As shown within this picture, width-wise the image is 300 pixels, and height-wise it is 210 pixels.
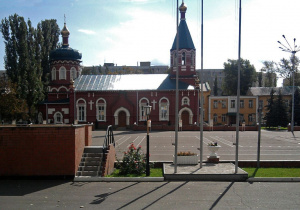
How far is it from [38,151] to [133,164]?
404cm

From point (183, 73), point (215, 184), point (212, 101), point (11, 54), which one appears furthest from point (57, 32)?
point (215, 184)

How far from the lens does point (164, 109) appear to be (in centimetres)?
4219

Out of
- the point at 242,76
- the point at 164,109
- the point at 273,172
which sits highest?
the point at 242,76

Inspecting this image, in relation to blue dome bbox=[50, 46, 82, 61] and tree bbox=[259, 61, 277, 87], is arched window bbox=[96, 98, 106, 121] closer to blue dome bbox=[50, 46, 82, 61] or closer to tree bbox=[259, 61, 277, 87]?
blue dome bbox=[50, 46, 82, 61]

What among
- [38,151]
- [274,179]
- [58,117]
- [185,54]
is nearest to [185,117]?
[185,54]

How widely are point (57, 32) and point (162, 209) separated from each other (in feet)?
163

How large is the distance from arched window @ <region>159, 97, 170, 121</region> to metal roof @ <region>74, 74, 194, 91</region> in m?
2.01

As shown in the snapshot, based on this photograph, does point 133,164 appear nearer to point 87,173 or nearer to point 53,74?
point 87,173

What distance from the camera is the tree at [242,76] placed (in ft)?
219

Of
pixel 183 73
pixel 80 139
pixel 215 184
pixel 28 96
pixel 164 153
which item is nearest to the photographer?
pixel 215 184

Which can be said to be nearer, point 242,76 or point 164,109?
point 164,109

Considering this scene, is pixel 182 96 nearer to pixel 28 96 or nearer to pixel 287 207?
pixel 28 96

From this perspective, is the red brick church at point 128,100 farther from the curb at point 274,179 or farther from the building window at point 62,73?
the curb at point 274,179

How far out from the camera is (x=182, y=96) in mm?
41188
